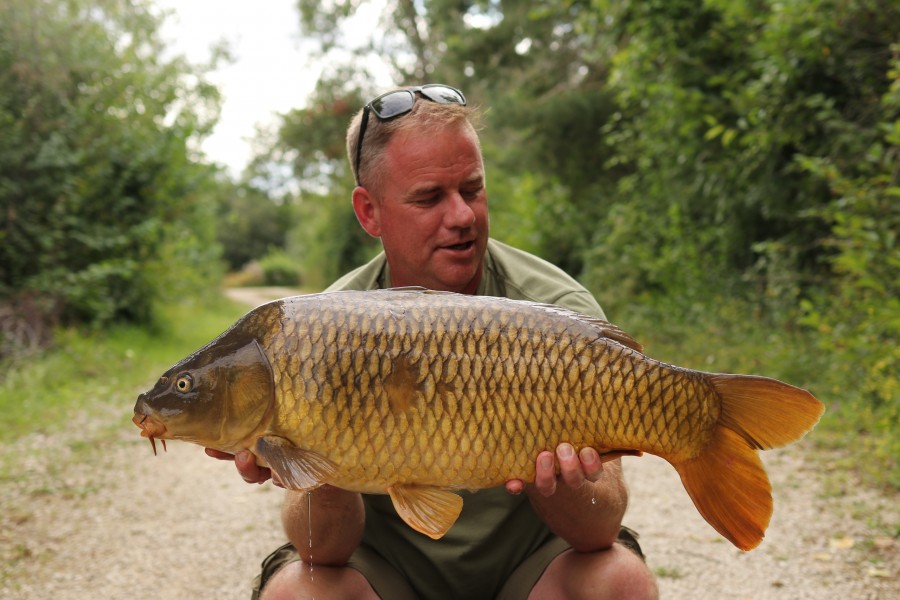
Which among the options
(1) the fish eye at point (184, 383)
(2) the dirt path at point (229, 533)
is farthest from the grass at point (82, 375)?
(1) the fish eye at point (184, 383)

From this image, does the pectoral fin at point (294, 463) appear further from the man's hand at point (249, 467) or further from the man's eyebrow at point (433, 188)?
the man's eyebrow at point (433, 188)

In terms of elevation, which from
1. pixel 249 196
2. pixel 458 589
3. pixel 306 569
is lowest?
pixel 249 196

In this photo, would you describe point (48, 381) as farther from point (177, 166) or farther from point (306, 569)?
point (306, 569)

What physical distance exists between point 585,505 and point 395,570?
1.83 ft

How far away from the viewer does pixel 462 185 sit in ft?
6.38

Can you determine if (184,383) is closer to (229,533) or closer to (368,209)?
(368,209)

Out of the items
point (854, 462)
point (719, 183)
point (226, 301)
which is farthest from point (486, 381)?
point (226, 301)

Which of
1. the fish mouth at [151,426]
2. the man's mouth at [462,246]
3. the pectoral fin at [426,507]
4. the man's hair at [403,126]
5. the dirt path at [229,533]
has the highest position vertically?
the man's hair at [403,126]

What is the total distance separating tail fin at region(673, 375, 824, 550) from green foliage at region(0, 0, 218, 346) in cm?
720

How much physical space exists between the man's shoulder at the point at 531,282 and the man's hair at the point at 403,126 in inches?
12.7

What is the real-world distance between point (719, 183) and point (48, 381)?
5426 mm

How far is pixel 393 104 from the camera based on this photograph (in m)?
2.05

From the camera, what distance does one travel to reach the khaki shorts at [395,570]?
6.20ft

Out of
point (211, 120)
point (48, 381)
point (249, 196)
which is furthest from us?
point (249, 196)
